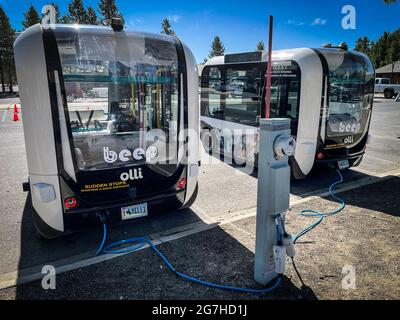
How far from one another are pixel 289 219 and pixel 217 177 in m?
2.28

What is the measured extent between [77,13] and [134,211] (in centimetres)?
4360

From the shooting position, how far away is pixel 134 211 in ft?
12.5

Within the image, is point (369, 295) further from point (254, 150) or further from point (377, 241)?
point (254, 150)

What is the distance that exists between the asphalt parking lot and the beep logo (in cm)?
104

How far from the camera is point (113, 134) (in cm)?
385

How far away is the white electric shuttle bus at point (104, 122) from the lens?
3.09 meters

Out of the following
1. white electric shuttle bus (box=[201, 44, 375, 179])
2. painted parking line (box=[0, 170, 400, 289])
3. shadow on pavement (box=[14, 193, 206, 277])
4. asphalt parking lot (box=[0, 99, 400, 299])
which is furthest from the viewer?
white electric shuttle bus (box=[201, 44, 375, 179])

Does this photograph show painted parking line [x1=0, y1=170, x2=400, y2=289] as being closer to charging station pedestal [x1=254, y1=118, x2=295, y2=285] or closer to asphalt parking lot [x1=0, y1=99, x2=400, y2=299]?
asphalt parking lot [x1=0, y1=99, x2=400, y2=299]

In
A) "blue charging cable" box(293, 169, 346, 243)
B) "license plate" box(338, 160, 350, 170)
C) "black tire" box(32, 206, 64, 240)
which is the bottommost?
"blue charging cable" box(293, 169, 346, 243)

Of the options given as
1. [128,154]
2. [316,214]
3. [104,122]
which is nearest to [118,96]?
[104,122]

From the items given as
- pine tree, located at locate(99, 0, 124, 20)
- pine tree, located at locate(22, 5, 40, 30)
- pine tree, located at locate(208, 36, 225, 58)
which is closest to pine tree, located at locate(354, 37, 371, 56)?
pine tree, located at locate(208, 36, 225, 58)

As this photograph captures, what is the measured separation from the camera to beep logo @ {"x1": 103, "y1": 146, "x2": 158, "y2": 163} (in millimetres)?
3682
